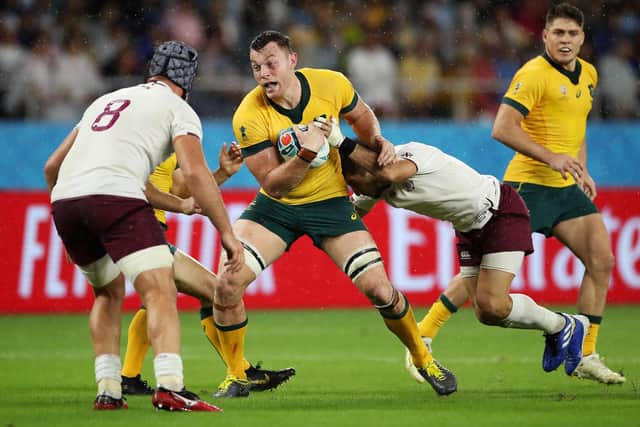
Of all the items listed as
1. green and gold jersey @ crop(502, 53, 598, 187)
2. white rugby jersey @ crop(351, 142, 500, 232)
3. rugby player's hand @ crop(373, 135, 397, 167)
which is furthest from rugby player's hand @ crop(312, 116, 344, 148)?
green and gold jersey @ crop(502, 53, 598, 187)

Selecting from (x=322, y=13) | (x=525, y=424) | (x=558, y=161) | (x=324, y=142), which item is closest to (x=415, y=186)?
(x=324, y=142)

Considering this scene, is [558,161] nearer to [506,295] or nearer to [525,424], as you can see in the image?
[506,295]

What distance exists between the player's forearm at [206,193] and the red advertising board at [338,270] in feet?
23.3

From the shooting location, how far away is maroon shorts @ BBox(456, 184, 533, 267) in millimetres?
8180

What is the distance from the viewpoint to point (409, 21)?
17.4 meters

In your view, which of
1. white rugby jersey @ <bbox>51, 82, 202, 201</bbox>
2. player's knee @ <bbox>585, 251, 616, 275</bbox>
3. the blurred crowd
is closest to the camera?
white rugby jersey @ <bbox>51, 82, 202, 201</bbox>

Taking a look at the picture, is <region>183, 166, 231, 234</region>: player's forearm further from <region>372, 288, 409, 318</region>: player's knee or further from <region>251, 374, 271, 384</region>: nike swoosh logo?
<region>251, 374, 271, 384</region>: nike swoosh logo

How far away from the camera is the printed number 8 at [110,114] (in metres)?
6.91

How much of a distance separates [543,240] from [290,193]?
671 cm

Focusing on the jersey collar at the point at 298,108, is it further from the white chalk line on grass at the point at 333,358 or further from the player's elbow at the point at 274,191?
the white chalk line on grass at the point at 333,358

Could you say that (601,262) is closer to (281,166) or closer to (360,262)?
(360,262)

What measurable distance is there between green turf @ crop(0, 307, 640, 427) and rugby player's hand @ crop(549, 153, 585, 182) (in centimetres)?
151

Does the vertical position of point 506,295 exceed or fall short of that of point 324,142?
it falls short

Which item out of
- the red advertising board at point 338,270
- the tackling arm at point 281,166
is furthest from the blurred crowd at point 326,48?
the tackling arm at point 281,166
